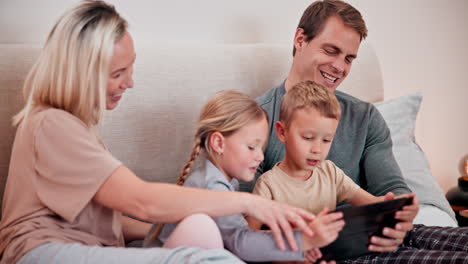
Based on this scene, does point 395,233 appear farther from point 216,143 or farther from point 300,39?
point 300,39

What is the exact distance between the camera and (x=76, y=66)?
4.27 feet

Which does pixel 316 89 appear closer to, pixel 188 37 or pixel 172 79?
pixel 172 79

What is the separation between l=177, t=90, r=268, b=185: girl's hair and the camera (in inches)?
57.2

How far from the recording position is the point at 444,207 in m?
2.12

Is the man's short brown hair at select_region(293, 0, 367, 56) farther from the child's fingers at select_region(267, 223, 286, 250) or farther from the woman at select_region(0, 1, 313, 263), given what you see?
the child's fingers at select_region(267, 223, 286, 250)

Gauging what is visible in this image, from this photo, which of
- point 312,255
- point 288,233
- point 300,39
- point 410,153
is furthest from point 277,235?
point 410,153

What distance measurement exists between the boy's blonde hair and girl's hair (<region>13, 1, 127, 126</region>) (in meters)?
0.53

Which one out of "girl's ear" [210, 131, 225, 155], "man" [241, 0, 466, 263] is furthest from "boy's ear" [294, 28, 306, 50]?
"girl's ear" [210, 131, 225, 155]

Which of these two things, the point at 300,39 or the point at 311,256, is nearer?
the point at 311,256

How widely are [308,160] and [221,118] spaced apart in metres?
0.29

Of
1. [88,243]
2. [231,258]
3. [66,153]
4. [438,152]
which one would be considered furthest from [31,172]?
[438,152]

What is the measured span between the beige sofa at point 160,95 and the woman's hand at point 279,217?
719mm

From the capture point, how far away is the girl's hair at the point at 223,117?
1.45 m

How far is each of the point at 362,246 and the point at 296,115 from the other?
1.32 ft
